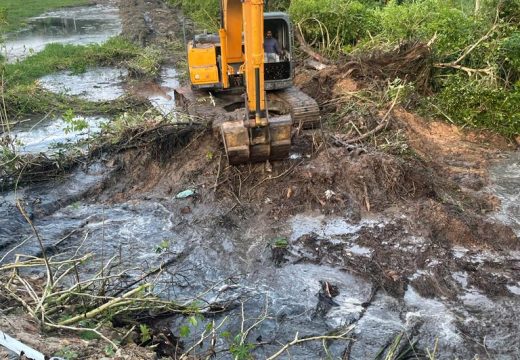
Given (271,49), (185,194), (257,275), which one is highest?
(271,49)

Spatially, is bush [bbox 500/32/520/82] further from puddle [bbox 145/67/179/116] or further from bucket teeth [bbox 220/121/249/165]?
puddle [bbox 145/67/179/116]

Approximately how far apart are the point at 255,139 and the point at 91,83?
10.5 meters

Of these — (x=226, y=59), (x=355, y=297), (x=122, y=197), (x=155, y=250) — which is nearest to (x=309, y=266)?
(x=355, y=297)

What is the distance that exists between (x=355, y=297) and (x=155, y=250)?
2888 millimetres

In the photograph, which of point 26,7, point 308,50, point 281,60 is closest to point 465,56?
point 308,50

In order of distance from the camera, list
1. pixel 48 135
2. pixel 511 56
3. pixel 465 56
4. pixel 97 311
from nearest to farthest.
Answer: pixel 97 311
pixel 511 56
pixel 48 135
pixel 465 56

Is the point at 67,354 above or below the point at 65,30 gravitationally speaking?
below

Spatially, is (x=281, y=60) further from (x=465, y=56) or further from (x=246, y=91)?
(x=465, y=56)

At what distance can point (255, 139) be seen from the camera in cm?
756

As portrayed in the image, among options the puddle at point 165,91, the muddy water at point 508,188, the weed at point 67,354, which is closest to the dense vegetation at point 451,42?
the muddy water at point 508,188

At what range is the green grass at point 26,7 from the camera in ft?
95.1

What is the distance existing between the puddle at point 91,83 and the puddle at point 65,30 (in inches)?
144

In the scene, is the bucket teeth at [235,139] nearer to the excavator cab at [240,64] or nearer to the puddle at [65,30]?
the excavator cab at [240,64]

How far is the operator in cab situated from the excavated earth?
195 centimetres
